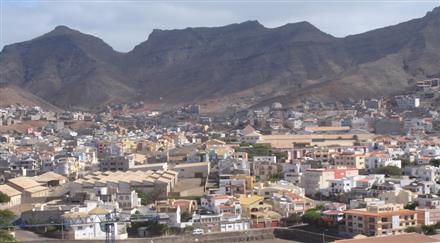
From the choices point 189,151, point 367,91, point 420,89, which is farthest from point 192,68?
point 189,151

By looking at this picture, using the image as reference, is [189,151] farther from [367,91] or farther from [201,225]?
[367,91]

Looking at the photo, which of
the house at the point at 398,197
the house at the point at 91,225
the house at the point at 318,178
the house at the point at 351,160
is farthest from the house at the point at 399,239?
the house at the point at 351,160

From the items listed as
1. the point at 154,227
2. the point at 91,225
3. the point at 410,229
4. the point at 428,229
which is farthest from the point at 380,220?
the point at 91,225

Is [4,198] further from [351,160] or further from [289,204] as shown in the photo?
[351,160]

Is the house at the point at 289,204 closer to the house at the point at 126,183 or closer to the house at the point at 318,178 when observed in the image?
the house at the point at 318,178

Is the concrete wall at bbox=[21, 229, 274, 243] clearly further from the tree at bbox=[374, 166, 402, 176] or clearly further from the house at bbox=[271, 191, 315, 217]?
the tree at bbox=[374, 166, 402, 176]

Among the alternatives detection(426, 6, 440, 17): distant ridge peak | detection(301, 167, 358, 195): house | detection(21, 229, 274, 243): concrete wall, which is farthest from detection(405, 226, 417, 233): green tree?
detection(426, 6, 440, 17): distant ridge peak
